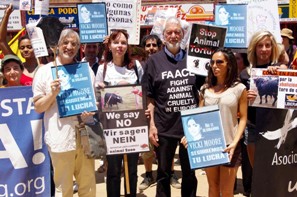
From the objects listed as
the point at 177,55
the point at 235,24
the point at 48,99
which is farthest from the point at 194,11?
the point at 48,99

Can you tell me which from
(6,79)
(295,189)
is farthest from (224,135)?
(6,79)

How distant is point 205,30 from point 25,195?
2.51m

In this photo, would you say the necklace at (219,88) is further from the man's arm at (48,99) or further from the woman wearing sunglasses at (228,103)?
the man's arm at (48,99)

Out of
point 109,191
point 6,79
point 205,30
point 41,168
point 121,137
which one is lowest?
point 109,191

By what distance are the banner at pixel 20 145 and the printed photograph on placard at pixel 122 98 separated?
703mm

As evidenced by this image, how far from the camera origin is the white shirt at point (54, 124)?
14.0 ft

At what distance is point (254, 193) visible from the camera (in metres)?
4.68

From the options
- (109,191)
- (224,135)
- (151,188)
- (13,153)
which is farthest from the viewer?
(151,188)

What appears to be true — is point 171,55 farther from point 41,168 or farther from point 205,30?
point 41,168

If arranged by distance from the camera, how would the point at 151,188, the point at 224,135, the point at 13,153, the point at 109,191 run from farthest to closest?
the point at 151,188 < the point at 109,191 < the point at 13,153 < the point at 224,135

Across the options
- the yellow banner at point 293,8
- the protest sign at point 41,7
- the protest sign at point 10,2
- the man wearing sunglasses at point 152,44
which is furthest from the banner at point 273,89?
the yellow banner at point 293,8

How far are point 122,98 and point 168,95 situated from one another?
49 cm

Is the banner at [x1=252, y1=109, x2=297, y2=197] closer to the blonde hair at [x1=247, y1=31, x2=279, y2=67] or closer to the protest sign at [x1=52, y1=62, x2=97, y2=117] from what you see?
the blonde hair at [x1=247, y1=31, x2=279, y2=67]

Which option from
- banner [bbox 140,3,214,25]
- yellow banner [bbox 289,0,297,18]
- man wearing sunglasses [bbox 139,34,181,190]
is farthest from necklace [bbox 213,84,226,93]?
yellow banner [bbox 289,0,297,18]
